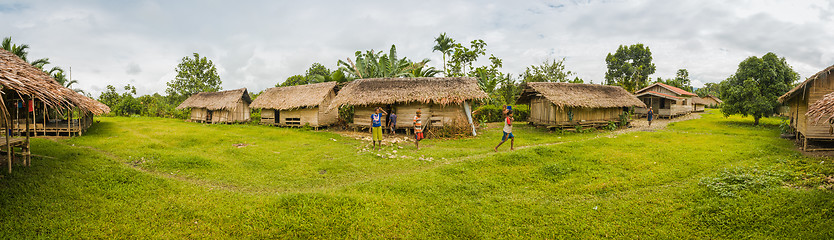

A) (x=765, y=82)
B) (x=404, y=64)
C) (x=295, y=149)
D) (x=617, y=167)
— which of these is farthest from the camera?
(x=404, y=64)

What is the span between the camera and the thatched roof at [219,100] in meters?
24.4

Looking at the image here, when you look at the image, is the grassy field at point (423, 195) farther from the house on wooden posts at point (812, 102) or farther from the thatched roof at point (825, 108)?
the house on wooden posts at point (812, 102)

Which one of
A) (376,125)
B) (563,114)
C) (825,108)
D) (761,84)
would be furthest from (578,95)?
(376,125)

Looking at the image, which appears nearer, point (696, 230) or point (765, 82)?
point (696, 230)

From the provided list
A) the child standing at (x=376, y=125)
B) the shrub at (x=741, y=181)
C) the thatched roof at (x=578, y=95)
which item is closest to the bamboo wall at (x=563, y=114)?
the thatched roof at (x=578, y=95)

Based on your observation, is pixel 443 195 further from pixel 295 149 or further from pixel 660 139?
pixel 660 139

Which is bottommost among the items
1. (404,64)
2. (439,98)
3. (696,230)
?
(696,230)

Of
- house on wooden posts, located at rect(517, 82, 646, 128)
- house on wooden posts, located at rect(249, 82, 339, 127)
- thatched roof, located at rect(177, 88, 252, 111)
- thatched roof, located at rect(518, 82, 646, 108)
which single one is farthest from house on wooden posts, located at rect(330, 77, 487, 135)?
thatched roof, located at rect(177, 88, 252, 111)

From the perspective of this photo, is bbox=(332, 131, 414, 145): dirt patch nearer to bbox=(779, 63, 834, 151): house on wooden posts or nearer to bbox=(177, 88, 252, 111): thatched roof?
bbox=(177, 88, 252, 111): thatched roof

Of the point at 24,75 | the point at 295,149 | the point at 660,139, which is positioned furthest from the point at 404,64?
the point at 24,75

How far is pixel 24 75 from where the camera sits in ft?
22.4

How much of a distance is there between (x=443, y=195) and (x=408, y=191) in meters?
0.76

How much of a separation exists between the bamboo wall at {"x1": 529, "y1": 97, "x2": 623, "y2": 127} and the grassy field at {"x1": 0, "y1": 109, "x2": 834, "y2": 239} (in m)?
7.52

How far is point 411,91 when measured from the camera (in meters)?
17.8
